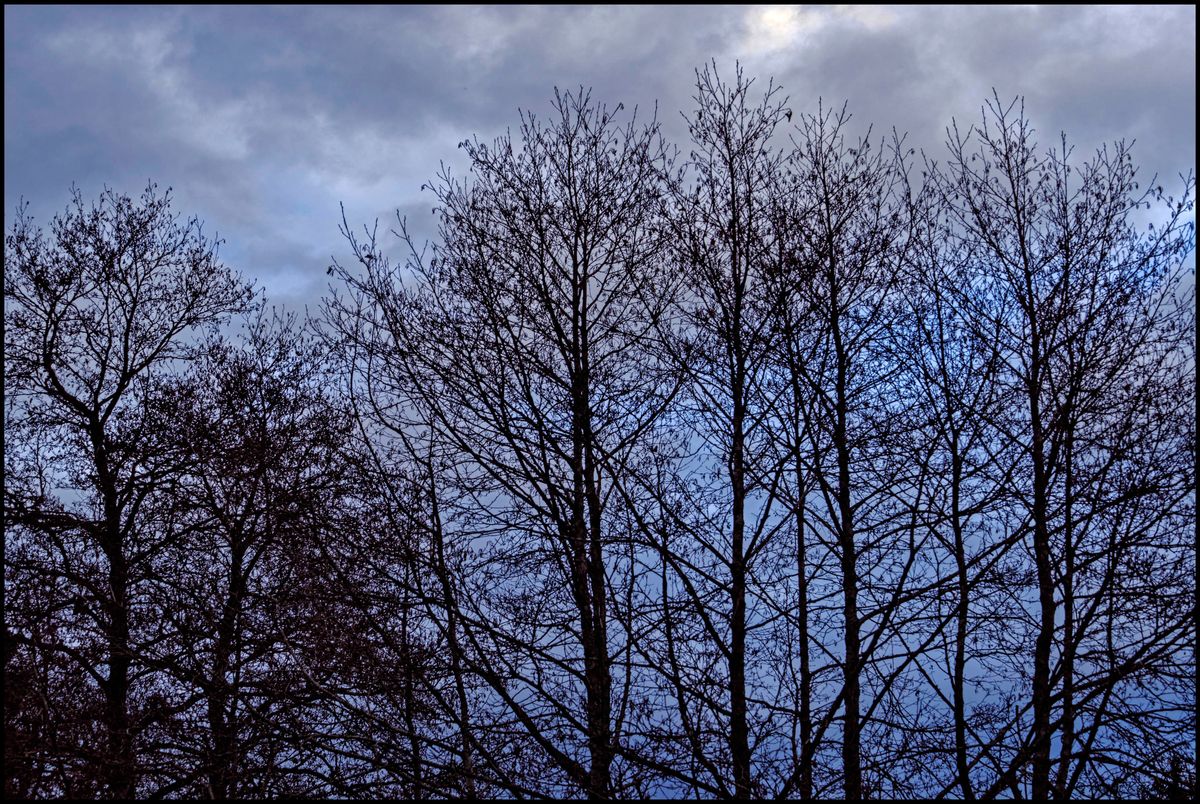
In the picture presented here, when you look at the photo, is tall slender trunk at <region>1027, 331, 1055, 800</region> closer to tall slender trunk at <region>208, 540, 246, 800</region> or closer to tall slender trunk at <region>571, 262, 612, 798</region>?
tall slender trunk at <region>571, 262, 612, 798</region>

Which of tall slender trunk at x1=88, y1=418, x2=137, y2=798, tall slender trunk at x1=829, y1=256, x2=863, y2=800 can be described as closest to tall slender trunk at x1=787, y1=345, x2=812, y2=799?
tall slender trunk at x1=829, y1=256, x2=863, y2=800

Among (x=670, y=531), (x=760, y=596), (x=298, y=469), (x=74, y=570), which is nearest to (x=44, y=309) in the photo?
(x=74, y=570)

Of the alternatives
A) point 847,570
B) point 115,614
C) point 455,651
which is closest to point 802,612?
point 847,570

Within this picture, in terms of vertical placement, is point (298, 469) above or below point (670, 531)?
above

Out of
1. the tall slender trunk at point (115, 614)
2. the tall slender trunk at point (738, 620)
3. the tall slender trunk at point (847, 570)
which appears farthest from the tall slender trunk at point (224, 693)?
the tall slender trunk at point (847, 570)

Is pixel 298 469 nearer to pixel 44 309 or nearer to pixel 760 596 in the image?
pixel 44 309

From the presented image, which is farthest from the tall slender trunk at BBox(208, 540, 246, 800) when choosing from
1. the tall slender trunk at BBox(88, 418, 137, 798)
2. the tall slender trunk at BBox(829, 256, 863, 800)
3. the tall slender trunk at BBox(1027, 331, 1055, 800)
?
the tall slender trunk at BBox(1027, 331, 1055, 800)

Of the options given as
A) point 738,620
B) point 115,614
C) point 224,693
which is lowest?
point 224,693

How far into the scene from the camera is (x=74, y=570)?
1311 cm

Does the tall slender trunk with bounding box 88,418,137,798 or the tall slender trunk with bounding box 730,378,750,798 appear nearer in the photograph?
the tall slender trunk with bounding box 730,378,750,798

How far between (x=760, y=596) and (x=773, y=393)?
2315mm

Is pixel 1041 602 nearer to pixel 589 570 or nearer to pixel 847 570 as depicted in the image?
pixel 847 570

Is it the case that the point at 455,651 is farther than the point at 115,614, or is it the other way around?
the point at 115,614

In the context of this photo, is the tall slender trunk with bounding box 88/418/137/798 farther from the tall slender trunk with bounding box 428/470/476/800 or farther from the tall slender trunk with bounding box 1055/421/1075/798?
the tall slender trunk with bounding box 1055/421/1075/798
